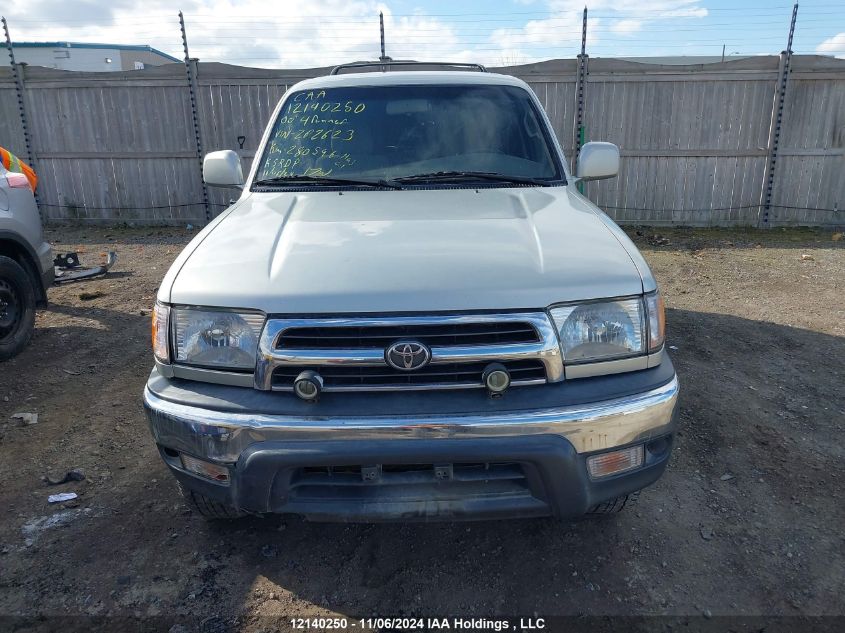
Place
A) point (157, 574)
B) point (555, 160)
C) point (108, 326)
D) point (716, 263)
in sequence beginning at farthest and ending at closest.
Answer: point (716, 263) < point (108, 326) < point (555, 160) < point (157, 574)

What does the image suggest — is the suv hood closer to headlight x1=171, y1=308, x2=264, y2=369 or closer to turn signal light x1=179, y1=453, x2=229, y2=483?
headlight x1=171, y1=308, x2=264, y2=369

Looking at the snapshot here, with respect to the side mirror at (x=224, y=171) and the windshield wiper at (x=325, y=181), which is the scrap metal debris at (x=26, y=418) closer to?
the side mirror at (x=224, y=171)

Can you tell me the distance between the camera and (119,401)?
428 centimetres

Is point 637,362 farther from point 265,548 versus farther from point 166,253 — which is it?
point 166,253

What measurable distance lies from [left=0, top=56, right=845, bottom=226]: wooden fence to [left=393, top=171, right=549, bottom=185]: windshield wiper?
23.2 feet

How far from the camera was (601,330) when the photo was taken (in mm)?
2271

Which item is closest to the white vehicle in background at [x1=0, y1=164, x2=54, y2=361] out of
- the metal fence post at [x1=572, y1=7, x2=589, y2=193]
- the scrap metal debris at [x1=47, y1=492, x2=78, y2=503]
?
the scrap metal debris at [x1=47, y1=492, x2=78, y2=503]

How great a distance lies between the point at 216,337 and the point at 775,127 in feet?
32.7

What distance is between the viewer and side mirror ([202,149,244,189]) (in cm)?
361

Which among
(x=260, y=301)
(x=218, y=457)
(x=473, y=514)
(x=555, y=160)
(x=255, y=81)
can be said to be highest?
(x=255, y=81)

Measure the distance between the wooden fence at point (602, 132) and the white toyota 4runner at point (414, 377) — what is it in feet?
26.5

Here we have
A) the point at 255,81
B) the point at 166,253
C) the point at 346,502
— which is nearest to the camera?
the point at 346,502

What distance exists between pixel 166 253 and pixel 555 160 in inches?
272

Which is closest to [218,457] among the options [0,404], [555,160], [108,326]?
[555,160]
